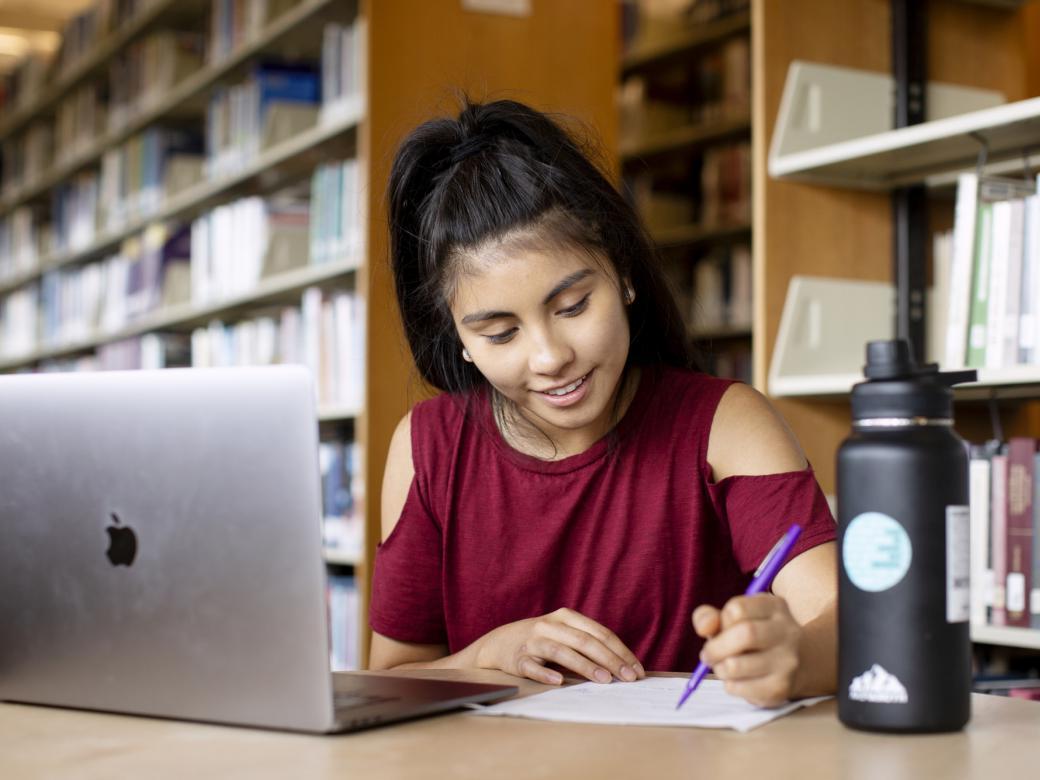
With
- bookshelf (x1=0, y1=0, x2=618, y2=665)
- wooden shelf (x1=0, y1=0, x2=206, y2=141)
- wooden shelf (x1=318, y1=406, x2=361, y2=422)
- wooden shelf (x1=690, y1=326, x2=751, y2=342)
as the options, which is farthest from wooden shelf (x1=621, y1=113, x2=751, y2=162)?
wooden shelf (x1=318, y1=406, x2=361, y2=422)

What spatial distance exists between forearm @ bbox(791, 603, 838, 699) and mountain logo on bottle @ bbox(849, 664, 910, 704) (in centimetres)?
9

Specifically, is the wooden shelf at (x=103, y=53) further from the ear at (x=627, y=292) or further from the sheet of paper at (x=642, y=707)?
→ the sheet of paper at (x=642, y=707)

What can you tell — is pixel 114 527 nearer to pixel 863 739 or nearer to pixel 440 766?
pixel 440 766

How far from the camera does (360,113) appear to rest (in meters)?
2.85

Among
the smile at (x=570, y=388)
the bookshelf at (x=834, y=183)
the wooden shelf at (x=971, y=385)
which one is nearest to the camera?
the smile at (x=570, y=388)

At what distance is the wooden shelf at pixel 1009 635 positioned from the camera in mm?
1755

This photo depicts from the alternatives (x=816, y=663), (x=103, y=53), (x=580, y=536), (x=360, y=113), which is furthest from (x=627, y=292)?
(x=103, y=53)

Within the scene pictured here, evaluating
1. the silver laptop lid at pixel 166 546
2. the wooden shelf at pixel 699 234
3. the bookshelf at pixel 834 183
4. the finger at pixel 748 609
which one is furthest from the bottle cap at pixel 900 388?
the wooden shelf at pixel 699 234

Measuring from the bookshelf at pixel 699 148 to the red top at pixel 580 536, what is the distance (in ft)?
9.32

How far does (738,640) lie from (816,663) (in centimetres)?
11

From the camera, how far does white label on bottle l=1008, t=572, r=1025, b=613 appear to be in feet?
5.86

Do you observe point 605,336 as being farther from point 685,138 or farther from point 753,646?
point 685,138

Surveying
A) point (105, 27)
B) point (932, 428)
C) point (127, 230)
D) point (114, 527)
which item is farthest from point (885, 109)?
point (105, 27)

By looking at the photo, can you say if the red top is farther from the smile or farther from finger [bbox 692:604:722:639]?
finger [bbox 692:604:722:639]
